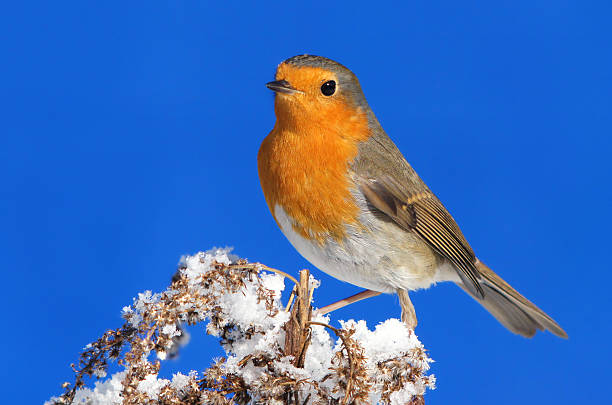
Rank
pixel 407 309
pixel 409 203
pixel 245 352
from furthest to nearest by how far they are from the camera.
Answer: pixel 409 203
pixel 407 309
pixel 245 352

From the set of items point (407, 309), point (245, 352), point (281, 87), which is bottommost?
point (245, 352)

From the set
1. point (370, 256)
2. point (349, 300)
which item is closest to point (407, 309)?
point (349, 300)

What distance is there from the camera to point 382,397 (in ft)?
6.89

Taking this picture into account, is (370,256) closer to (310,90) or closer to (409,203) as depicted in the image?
(409,203)

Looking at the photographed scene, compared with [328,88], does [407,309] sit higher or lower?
lower

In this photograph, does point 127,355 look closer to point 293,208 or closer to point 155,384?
point 155,384

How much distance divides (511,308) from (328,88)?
1996 millimetres

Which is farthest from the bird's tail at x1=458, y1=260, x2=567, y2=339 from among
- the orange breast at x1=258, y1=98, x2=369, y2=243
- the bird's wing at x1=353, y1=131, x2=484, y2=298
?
the orange breast at x1=258, y1=98, x2=369, y2=243

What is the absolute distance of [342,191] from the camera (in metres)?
3.09

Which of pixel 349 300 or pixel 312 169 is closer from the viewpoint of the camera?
pixel 312 169

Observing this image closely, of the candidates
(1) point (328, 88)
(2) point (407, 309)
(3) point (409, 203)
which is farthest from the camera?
(3) point (409, 203)

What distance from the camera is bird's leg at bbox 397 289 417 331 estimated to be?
10.9 ft

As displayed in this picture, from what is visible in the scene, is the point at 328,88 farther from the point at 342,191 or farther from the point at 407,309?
the point at 407,309

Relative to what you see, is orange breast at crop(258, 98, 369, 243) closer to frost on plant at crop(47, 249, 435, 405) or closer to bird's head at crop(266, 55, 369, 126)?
bird's head at crop(266, 55, 369, 126)
